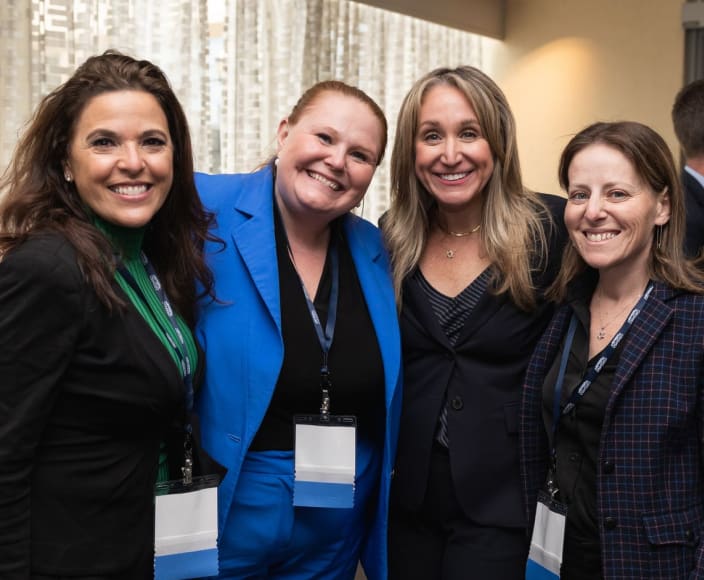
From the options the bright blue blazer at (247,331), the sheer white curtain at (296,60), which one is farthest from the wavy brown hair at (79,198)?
the sheer white curtain at (296,60)

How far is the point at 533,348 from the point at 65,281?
116 cm

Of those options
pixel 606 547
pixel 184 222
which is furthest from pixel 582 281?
pixel 184 222

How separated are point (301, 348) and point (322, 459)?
0.82ft

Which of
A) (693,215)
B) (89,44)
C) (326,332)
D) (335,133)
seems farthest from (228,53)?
(326,332)

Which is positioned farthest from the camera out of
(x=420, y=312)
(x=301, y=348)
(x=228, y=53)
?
(x=228, y=53)

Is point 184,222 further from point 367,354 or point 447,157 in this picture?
point 447,157

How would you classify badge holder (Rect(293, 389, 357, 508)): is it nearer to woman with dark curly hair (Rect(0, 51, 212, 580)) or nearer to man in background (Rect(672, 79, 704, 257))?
woman with dark curly hair (Rect(0, 51, 212, 580))

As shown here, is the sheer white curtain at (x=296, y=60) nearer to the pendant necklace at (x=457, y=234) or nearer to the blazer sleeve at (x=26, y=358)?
the pendant necklace at (x=457, y=234)

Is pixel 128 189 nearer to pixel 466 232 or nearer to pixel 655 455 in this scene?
pixel 466 232

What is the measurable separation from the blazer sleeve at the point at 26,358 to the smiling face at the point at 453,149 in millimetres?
1060

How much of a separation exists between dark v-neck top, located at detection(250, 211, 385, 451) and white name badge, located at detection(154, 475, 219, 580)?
0.60 ft

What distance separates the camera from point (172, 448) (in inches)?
69.8

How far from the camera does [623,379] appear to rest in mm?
1769

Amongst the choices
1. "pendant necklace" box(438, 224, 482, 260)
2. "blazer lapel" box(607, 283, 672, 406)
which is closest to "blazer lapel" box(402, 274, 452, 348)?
"pendant necklace" box(438, 224, 482, 260)
